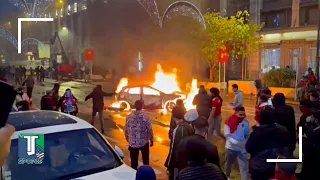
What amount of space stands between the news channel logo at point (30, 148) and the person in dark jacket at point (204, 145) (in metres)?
1.62

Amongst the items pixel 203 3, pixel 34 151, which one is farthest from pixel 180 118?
pixel 203 3

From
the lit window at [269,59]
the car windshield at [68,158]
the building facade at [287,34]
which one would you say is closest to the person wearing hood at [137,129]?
the car windshield at [68,158]

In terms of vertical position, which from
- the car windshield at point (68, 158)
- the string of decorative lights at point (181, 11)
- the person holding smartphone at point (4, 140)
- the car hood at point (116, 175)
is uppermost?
the string of decorative lights at point (181, 11)

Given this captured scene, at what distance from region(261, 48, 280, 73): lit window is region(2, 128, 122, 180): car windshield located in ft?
94.0

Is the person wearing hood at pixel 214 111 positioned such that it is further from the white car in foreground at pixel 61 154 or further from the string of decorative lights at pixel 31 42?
the string of decorative lights at pixel 31 42

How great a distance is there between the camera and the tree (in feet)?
89.4

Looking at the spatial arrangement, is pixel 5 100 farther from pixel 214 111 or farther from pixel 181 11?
pixel 181 11

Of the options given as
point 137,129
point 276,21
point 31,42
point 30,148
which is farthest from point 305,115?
point 31,42

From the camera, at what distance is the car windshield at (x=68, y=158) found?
4191 millimetres

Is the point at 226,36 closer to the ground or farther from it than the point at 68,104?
farther from it

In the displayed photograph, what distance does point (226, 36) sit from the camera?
2723 cm

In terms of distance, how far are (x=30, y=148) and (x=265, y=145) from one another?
2903 mm

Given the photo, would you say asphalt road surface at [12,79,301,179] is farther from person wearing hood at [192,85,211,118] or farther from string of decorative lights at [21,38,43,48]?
string of decorative lights at [21,38,43,48]

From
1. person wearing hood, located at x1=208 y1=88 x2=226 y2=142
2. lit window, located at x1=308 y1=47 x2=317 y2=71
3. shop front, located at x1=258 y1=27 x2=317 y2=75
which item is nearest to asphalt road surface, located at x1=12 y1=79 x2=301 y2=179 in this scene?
person wearing hood, located at x1=208 y1=88 x2=226 y2=142
